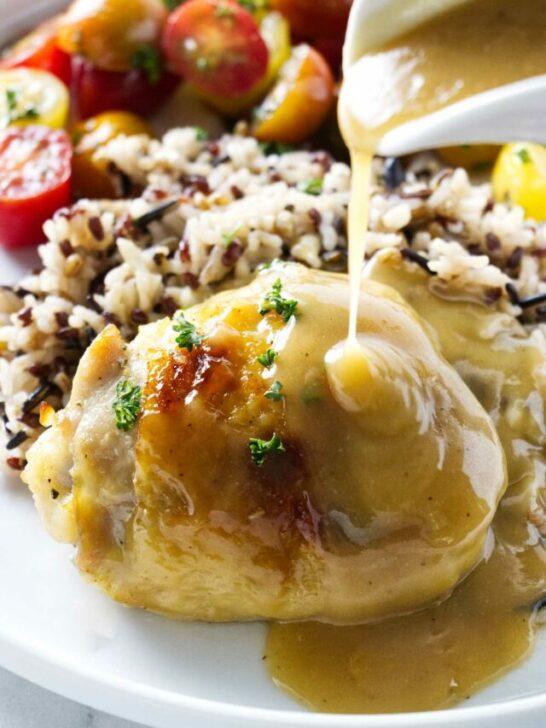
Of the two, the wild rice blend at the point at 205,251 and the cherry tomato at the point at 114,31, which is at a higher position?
the cherry tomato at the point at 114,31

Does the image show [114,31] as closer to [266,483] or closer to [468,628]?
[266,483]

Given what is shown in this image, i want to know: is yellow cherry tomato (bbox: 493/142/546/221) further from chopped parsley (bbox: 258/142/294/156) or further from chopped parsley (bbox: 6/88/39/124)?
chopped parsley (bbox: 6/88/39/124)

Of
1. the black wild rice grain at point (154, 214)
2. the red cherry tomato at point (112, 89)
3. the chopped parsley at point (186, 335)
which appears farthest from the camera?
the red cherry tomato at point (112, 89)

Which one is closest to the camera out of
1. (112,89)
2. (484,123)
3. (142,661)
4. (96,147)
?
(484,123)

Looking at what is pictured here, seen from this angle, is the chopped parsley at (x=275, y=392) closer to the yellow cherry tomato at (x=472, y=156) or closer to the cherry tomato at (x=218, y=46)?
the yellow cherry tomato at (x=472, y=156)

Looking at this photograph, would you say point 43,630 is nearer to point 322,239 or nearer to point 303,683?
point 303,683

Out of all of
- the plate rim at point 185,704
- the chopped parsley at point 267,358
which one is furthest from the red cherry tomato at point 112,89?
the plate rim at point 185,704

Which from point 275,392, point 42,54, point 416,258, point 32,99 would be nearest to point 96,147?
point 32,99

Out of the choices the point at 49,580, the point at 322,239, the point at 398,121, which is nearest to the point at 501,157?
the point at 322,239
